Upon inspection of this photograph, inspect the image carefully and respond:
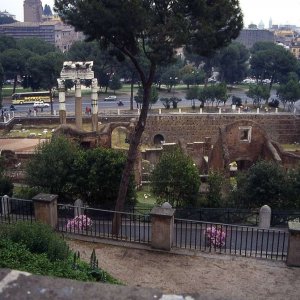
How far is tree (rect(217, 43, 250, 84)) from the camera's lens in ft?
217

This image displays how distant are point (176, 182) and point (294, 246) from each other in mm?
7835

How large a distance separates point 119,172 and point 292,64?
5366 cm

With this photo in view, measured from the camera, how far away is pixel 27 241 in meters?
8.73

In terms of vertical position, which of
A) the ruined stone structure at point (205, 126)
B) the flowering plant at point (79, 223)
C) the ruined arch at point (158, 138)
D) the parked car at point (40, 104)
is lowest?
the ruined arch at point (158, 138)

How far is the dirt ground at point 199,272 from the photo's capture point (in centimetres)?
972

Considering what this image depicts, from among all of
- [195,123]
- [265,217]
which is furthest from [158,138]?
[265,217]

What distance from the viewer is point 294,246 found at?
10664mm

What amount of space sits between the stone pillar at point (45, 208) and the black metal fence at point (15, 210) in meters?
1.06

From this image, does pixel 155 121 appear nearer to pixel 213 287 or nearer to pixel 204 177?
pixel 204 177

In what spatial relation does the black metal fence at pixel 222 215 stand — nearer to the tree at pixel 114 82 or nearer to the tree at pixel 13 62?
the tree at pixel 114 82

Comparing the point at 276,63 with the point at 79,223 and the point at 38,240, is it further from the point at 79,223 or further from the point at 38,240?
the point at 38,240

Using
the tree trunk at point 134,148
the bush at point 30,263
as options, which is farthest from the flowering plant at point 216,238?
the bush at point 30,263

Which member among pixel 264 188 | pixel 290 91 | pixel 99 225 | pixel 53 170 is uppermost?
pixel 290 91

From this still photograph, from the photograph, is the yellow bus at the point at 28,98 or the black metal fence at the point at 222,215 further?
the yellow bus at the point at 28,98
